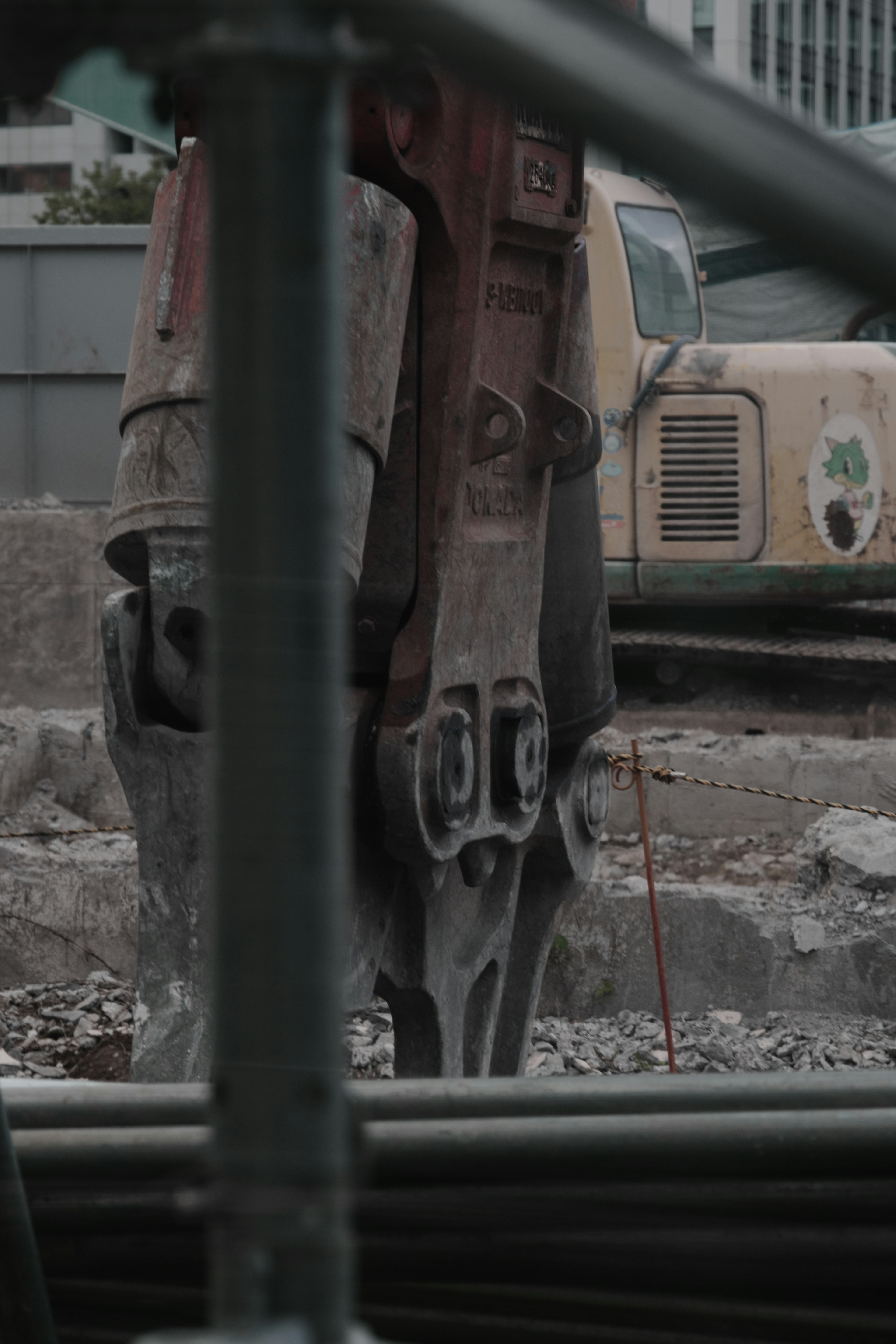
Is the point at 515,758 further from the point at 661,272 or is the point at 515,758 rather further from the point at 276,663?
the point at 661,272

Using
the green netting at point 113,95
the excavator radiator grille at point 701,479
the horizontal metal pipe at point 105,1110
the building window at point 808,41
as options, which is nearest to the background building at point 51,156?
the green netting at point 113,95

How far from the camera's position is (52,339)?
15453mm

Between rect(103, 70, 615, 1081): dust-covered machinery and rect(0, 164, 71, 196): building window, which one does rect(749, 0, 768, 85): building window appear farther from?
rect(103, 70, 615, 1081): dust-covered machinery

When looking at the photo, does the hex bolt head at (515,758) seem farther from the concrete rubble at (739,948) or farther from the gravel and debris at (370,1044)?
the concrete rubble at (739,948)

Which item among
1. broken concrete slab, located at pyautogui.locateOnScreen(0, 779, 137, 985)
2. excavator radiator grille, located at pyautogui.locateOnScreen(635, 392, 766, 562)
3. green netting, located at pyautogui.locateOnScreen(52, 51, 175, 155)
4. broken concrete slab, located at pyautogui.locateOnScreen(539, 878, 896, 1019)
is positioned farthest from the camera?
excavator radiator grille, located at pyautogui.locateOnScreen(635, 392, 766, 562)

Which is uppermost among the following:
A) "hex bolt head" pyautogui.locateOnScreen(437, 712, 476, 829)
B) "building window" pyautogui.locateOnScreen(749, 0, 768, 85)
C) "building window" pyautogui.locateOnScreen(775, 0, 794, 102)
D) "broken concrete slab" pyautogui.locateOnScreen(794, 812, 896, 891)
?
"building window" pyautogui.locateOnScreen(775, 0, 794, 102)

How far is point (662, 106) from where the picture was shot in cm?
81

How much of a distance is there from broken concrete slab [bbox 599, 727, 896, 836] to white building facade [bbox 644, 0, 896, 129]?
23.9 feet

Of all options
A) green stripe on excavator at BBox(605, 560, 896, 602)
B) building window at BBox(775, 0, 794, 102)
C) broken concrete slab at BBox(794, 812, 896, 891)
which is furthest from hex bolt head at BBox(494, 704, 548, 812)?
building window at BBox(775, 0, 794, 102)

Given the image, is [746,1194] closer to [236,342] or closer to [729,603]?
[236,342]

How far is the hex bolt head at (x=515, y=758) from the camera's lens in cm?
361

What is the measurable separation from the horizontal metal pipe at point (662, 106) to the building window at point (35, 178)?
4474cm

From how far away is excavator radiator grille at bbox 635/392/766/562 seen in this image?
34.9 feet

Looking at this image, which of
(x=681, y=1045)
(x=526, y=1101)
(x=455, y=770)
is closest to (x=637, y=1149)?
(x=526, y=1101)
